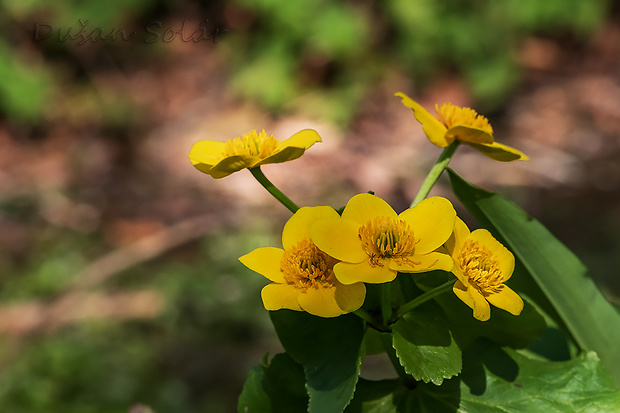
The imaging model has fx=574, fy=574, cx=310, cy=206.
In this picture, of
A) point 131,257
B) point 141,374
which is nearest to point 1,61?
point 131,257

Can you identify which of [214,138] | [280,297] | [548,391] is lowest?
[548,391]

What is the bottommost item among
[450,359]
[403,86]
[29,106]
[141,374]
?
[450,359]

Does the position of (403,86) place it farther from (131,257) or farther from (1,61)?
(1,61)

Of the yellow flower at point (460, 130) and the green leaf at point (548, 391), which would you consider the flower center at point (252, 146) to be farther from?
the green leaf at point (548, 391)

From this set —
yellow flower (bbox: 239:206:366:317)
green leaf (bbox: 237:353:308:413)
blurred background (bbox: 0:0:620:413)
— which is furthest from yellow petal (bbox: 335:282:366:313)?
blurred background (bbox: 0:0:620:413)

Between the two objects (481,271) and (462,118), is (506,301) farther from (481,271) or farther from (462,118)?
(462,118)

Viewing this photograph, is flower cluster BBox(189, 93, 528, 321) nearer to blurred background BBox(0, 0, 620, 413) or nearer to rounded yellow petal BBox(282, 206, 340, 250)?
rounded yellow petal BBox(282, 206, 340, 250)

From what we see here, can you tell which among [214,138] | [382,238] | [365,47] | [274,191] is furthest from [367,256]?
[365,47]
